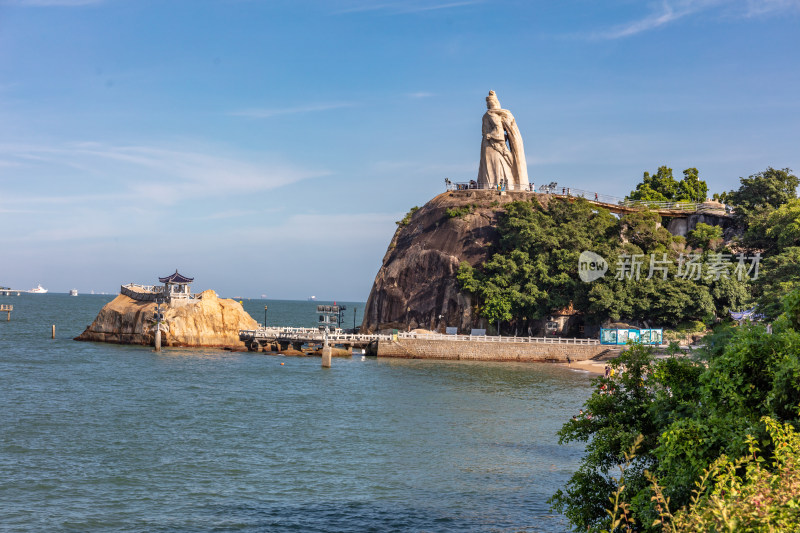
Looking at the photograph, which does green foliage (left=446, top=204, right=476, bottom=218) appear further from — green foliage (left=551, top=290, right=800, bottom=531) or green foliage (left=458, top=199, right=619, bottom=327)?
green foliage (left=551, top=290, right=800, bottom=531)

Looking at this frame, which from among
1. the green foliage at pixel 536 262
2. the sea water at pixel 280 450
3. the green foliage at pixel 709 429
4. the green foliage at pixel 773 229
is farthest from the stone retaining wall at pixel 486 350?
the green foliage at pixel 709 429

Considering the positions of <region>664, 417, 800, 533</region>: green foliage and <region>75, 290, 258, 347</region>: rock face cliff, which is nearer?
<region>664, 417, 800, 533</region>: green foliage

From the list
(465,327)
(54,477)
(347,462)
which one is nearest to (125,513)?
(54,477)

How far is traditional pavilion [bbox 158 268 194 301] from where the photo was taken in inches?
3185

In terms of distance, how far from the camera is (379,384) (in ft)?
182

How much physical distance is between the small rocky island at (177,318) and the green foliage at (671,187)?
64.4m

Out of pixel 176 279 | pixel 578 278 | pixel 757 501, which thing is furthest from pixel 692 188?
pixel 757 501

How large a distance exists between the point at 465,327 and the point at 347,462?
51.7 m

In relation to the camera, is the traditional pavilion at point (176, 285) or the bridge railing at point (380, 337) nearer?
the bridge railing at point (380, 337)

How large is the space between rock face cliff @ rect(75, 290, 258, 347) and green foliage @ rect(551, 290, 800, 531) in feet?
223

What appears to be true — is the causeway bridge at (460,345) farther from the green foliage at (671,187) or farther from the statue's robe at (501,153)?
the green foliage at (671,187)

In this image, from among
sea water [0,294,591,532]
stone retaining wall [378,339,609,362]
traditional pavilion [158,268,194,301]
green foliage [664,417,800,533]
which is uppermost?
traditional pavilion [158,268,194,301]

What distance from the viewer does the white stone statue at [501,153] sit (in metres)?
96.8

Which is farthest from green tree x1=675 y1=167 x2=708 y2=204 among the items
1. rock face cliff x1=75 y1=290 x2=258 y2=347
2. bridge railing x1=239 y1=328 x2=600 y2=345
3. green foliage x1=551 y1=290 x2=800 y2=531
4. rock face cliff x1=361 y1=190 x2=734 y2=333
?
green foliage x1=551 y1=290 x2=800 y2=531
